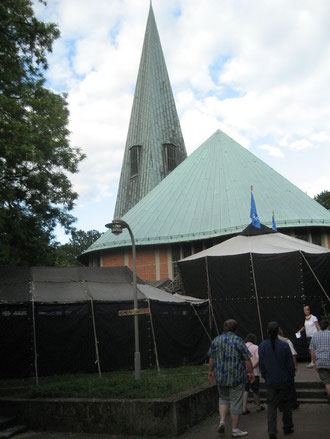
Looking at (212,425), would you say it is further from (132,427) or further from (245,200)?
(245,200)

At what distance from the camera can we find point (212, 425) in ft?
25.8

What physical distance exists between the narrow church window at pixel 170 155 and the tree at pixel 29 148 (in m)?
22.2

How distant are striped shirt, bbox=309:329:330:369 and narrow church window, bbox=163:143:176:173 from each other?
3560 cm

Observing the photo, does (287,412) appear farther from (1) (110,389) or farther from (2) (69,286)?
(2) (69,286)

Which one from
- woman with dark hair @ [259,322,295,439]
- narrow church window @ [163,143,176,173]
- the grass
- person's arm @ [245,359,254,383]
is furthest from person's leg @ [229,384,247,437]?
narrow church window @ [163,143,176,173]

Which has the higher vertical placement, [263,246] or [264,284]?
[263,246]

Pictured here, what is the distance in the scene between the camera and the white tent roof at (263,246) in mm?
16156

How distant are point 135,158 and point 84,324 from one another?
105ft

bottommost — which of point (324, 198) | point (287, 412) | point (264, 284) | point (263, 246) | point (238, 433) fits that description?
point (238, 433)

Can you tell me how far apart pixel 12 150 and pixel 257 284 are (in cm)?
909

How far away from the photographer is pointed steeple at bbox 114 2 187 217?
41.8m

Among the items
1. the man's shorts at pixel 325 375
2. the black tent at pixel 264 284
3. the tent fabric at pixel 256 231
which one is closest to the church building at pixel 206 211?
the tent fabric at pixel 256 231

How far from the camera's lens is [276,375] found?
6516 mm

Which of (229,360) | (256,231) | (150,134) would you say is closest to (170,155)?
(150,134)
